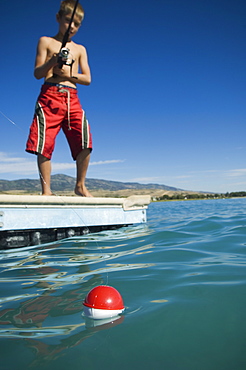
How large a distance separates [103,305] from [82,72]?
13.3 feet

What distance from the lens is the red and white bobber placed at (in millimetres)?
1881

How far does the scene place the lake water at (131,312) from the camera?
4.81ft

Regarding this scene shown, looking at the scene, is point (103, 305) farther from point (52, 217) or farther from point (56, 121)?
point (56, 121)

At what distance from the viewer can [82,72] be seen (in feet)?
16.4

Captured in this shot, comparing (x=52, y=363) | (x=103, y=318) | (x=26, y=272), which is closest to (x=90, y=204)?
(x=26, y=272)

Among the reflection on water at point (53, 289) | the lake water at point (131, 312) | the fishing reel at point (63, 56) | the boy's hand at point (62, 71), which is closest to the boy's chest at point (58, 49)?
the boy's hand at point (62, 71)

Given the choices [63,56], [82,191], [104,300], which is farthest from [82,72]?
[104,300]

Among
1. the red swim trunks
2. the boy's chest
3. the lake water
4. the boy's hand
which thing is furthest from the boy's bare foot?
the boy's chest

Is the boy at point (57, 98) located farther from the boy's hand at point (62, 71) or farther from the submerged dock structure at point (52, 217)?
the submerged dock structure at point (52, 217)

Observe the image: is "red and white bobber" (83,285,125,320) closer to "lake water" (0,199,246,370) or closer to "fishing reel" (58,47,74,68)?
"lake water" (0,199,246,370)

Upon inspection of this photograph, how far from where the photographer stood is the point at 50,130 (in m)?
4.61

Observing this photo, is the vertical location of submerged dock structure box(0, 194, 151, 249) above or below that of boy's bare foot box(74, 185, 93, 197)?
below

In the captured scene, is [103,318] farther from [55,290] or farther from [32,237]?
[32,237]

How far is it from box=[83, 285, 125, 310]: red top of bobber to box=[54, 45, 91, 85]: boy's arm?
3.53 metres
